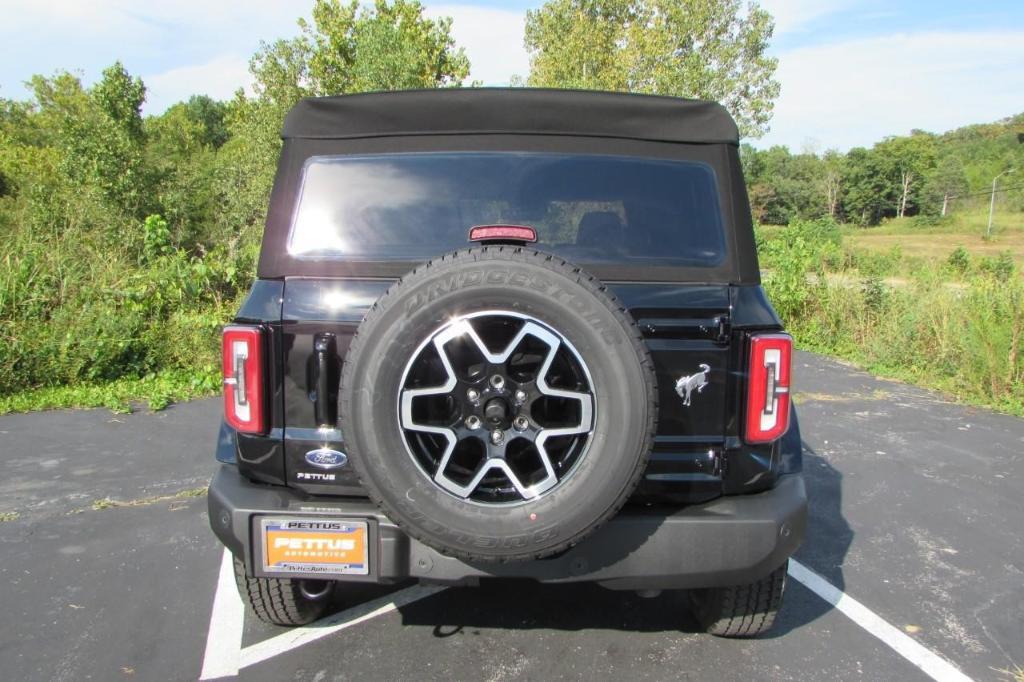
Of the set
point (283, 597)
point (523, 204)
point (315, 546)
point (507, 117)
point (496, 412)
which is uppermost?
point (507, 117)

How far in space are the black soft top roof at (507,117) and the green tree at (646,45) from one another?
62.4 feet

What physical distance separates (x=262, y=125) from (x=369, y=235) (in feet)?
60.9

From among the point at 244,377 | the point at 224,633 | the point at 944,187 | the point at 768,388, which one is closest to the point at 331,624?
the point at 224,633

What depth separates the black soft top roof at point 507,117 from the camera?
2611 millimetres

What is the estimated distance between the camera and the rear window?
255 centimetres

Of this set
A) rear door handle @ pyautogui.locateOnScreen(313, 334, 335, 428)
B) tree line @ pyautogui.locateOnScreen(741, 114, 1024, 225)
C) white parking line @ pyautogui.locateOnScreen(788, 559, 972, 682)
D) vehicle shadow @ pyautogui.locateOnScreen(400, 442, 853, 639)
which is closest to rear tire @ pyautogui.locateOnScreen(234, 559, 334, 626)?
vehicle shadow @ pyautogui.locateOnScreen(400, 442, 853, 639)

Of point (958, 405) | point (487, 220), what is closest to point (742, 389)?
point (487, 220)

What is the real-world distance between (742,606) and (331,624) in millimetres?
1678

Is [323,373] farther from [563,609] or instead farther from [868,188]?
[868,188]

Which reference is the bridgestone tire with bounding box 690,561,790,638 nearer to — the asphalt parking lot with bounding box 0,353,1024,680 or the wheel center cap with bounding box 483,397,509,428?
the asphalt parking lot with bounding box 0,353,1024,680

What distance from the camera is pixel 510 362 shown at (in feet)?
7.52

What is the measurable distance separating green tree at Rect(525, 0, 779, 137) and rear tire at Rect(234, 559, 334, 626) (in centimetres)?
1950

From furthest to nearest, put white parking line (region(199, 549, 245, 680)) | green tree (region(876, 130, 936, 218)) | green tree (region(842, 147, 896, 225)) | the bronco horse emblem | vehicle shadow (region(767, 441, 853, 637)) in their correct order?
green tree (region(842, 147, 896, 225)), green tree (region(876, 130, 936, 218)), vehicle shadow (region(767, 441, 853, 637)), white parking line (region(199, 549, 245, 680)), the bronco horse emblem

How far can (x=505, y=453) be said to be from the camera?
2213mm
